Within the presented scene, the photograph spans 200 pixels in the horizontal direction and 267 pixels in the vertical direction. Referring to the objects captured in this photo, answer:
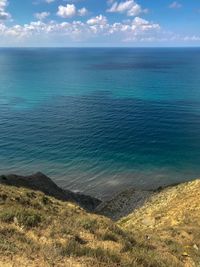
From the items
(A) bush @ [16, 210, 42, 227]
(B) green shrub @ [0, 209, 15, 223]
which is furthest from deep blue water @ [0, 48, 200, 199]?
(B) green shrub @ [0, 209, 15, 223]

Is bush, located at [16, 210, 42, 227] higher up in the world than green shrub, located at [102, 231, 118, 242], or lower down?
higher up

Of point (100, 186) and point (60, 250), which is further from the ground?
point (60, 250)

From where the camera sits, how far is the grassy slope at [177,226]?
686 inches

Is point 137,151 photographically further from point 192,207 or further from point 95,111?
point 192,207

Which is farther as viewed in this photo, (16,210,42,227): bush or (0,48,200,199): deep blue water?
(0,48,200,199): deep blue water

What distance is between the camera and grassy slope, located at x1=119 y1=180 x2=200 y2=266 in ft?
57.1

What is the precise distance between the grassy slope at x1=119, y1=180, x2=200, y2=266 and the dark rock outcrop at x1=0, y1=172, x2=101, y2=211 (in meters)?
9.10

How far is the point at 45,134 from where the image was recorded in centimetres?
7225

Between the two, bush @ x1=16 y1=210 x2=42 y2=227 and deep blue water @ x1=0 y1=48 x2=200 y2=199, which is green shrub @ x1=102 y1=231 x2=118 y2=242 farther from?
deep blue water @ x1=0 y1=48 x2=200 y2=199

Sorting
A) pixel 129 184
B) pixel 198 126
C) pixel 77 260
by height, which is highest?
pixel 77 260

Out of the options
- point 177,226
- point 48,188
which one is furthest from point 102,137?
point 177,226

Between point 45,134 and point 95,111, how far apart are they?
21825 mm

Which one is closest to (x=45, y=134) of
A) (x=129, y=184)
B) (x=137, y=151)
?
(x=137, y=151)

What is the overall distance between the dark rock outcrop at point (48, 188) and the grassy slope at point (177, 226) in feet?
29.9
